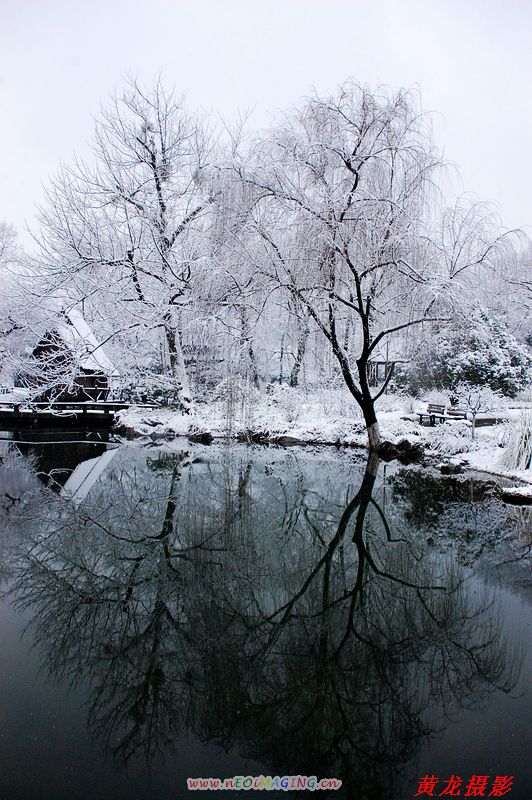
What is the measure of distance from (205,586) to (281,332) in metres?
10.8

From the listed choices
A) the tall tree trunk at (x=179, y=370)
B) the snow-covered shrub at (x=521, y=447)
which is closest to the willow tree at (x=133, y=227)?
the tall tree trunk at (x=179, y=370)

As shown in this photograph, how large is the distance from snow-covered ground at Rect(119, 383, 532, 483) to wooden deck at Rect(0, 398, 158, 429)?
54.5 inches

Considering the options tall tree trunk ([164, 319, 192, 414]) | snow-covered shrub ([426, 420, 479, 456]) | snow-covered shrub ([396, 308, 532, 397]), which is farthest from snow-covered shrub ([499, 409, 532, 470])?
tall tree trunk ([164, 319, 192, 414])

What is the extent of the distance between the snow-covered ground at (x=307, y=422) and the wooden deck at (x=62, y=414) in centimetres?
138

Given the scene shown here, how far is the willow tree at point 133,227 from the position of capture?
17.7 metres

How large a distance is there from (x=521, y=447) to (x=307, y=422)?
675cm

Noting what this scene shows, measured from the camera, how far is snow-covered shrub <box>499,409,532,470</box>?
9.56 metres

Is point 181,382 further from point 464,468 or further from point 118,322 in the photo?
point 464,468

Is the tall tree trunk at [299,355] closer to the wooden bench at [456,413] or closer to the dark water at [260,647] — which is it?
the wooden bench at [456,413]

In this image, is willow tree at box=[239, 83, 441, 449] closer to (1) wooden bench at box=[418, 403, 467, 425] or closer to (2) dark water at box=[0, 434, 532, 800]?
(1) wooden bench at box=[418, 403, 467, 425]

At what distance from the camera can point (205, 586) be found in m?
5.01

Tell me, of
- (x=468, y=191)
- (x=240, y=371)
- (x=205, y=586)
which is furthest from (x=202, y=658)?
(x=240, y=371)

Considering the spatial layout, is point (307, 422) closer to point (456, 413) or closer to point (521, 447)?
point (456, 413)

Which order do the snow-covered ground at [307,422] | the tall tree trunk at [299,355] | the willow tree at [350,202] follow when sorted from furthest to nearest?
the tall tree trunk at [299,355]
the snow-covered ground at [307,422]
the willow tree at [350,202]
